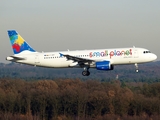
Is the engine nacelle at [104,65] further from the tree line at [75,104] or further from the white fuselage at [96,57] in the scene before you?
the tree line at [75,104]

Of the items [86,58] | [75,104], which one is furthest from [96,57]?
[75,104]

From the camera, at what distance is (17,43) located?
7881 centimetres

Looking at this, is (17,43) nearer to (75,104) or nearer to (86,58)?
(86,58)

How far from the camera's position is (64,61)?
7200 cm

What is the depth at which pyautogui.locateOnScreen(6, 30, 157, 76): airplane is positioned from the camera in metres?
68.8

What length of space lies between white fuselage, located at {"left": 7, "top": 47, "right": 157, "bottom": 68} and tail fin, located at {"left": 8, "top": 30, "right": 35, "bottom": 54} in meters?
2.64

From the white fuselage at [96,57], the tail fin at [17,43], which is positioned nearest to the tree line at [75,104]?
the tail fin at [17,43]

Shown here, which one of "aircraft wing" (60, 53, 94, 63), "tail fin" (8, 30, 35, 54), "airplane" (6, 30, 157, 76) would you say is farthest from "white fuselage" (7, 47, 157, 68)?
"tail fin" (8, 30, 35, 54)

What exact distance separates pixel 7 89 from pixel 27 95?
995 centimetres

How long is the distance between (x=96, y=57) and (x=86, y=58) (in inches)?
64.1

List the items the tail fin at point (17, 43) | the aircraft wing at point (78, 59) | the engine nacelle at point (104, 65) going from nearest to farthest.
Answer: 1. the engine nacelle at point (104, 65)
2. the aircraft wing at point (78, 59)
3. the tail fin at point (17, 43)

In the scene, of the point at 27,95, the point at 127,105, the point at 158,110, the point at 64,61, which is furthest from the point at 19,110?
the point at 64,61

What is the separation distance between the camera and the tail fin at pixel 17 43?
77625 mm

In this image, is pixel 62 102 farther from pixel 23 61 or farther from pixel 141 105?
pixel 23 61
